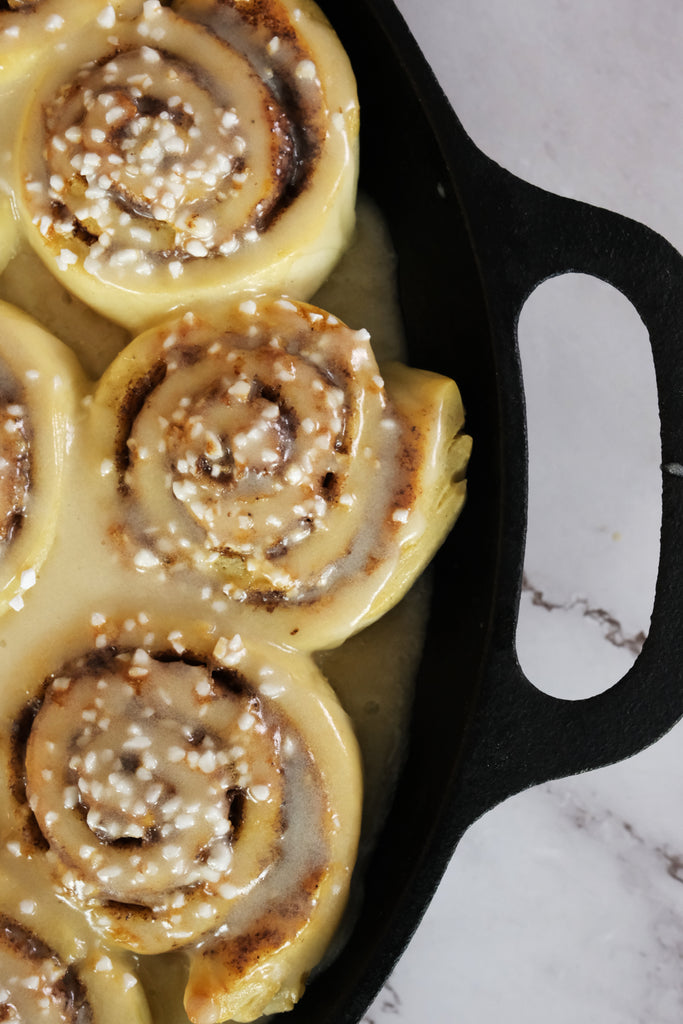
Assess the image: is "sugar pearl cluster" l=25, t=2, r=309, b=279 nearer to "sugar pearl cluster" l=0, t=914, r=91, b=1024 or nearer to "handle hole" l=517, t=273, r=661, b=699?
"handle hole" l=517, t=273, r=661, b=699

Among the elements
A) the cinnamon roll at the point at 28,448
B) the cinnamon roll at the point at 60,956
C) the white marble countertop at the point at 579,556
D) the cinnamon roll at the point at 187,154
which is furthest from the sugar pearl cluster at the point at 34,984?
the cinnamon roll at the point at 187,154

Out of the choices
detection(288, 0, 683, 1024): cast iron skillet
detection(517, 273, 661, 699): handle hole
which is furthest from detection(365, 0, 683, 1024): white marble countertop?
detection(288, 0, 683, 1024): cast iron skillet

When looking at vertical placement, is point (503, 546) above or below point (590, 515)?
above

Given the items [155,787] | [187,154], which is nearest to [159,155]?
[187,154]

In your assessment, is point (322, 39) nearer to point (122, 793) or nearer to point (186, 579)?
point (186, 579)

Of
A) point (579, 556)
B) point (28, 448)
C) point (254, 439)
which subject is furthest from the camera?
point (579, 556)

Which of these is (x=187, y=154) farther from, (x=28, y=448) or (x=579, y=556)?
(x=579, y=556)
